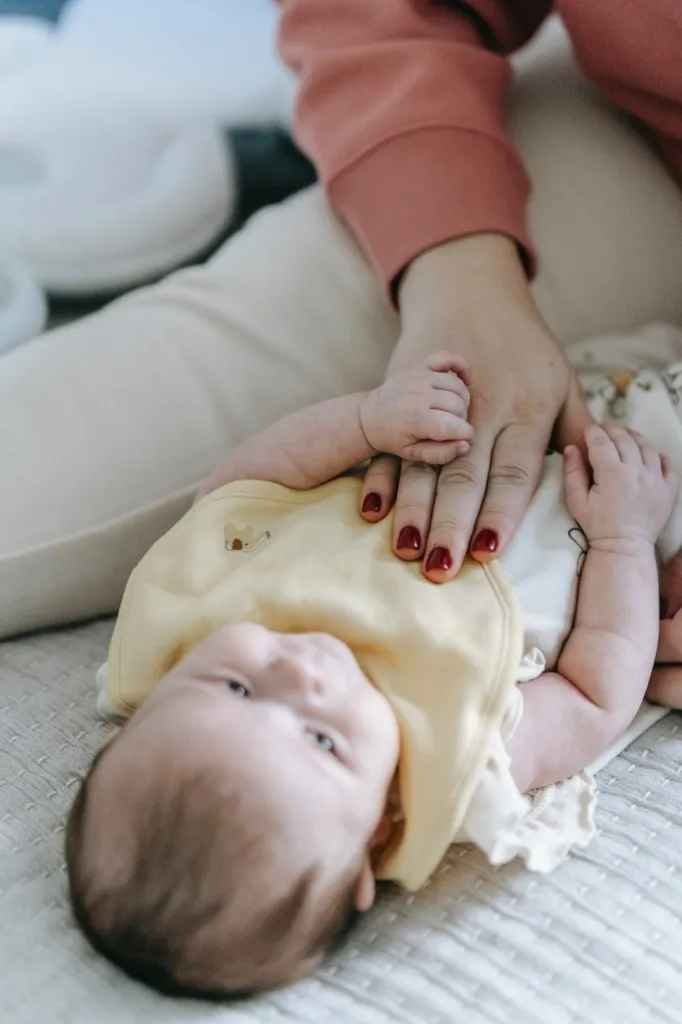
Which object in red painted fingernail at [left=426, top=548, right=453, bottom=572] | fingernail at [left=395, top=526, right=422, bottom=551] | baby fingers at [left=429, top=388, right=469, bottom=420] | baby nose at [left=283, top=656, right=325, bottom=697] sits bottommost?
baby nose at [left=283, top=656, right=325, bottom=697]

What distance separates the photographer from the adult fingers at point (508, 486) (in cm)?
67

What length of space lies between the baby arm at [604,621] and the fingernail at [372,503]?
0.43 feet

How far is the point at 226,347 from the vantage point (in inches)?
34.3

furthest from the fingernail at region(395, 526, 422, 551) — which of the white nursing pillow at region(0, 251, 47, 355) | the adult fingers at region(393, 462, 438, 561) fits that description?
the white nursing pillow at region(0, 251, 47, 355)

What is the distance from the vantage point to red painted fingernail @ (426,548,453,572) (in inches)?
25.7

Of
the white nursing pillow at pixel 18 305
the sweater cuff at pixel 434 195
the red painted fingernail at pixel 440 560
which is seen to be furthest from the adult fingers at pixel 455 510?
the white nursing pillow at pixel 18 305

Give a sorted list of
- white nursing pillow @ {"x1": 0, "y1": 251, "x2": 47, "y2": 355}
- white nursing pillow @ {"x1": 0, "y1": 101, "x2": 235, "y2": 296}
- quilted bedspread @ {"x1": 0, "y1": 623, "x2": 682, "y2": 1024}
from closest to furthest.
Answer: quilted bedspread @ {"x1": 0, "y1": 623, "x2": 682, "y2": 1024}
white nursing pillow @ {"x1": 0, "y1": 251, "x2": 47, "y2": 355}
white nursing pillow @ {"x1": 0, "y1": 101, "x2": 235, "y2": 296}

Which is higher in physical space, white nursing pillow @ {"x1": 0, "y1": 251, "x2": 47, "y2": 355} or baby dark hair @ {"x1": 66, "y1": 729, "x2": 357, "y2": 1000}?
baby dark hair @ {"x1": 66, "y1": 729, "x2": 357, "y2": 1000}

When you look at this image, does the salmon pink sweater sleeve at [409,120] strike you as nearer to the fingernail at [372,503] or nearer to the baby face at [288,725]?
the fingernail at [372,503]

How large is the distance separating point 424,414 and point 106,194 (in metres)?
0.67

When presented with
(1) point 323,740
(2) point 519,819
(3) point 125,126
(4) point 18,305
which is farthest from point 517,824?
(3) point 125,126

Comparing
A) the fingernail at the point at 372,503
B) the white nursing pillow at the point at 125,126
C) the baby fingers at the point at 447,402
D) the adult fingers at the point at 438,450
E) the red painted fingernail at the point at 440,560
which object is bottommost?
the white nursing pillow at the point at 125,126

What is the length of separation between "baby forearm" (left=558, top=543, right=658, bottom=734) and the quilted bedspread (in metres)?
0.05

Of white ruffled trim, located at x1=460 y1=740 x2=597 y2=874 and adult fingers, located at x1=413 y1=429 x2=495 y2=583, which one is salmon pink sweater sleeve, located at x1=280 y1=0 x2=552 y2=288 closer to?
adult fingers, located at x1=413 y1=429 x2=495 y2=583
